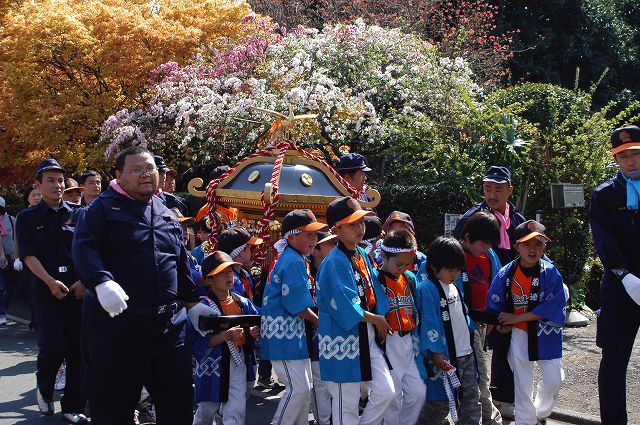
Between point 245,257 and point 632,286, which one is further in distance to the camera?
point 245,257

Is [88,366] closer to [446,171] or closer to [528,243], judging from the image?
[528,243]

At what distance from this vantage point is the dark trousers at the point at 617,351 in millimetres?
5391

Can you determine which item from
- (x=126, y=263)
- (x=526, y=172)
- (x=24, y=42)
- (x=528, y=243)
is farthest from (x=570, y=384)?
(x=24, y=42)

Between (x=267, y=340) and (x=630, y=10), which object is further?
(x=630, y=10)

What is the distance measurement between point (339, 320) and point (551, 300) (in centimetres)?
165

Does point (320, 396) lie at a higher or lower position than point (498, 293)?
lower

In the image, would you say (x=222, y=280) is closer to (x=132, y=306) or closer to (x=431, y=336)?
(x=132, y=306)

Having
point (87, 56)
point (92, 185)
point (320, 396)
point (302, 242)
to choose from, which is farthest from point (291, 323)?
point (87, 56)

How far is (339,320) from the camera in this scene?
526cm

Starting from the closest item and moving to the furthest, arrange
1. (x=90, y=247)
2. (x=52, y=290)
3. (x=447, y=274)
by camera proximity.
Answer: (x=90, y=247) < (x=447, y=274) < (x=52, y=290)

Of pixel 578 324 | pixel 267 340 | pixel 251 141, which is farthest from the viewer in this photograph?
pixel 251 141

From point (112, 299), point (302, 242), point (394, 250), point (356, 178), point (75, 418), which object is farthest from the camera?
point (356, 178)

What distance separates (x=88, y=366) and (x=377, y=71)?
8.97 meters

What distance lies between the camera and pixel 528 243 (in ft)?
19.5
